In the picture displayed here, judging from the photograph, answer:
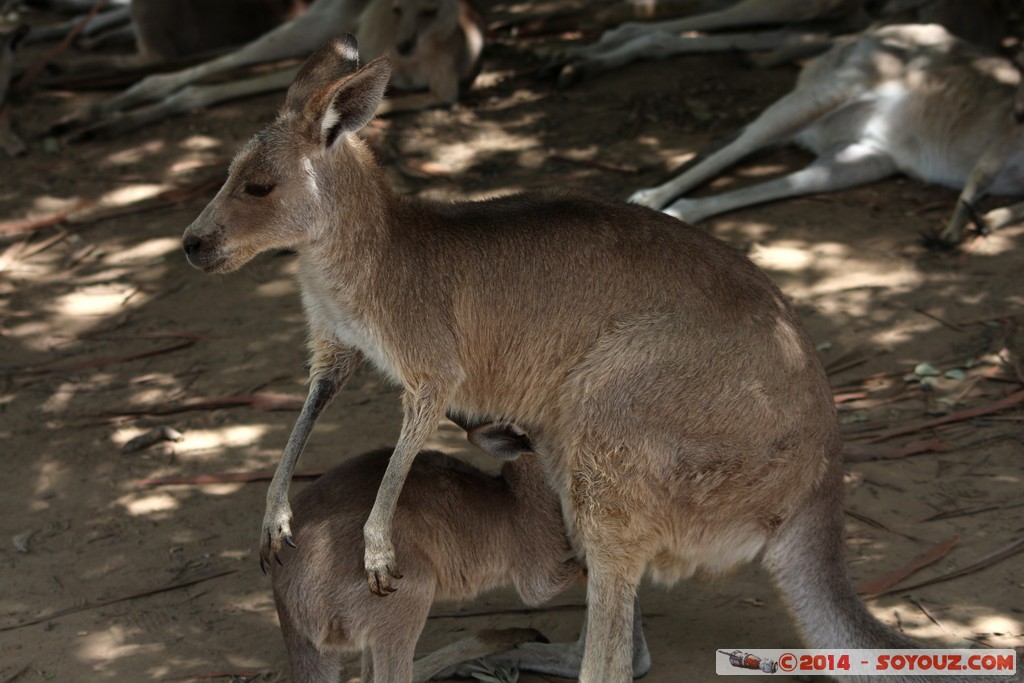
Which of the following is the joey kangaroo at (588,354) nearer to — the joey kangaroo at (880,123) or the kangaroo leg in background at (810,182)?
the kangaroo leg in background at (810,182)

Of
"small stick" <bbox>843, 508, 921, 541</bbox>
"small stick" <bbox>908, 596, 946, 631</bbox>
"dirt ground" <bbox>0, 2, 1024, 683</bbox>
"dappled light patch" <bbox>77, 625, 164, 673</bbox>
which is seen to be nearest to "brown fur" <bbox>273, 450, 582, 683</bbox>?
"dirt ground" <bbox>0, 2, 1024, 683</bbox>

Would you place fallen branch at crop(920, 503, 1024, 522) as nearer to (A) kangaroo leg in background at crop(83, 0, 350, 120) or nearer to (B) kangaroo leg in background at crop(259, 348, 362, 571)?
(B) kangaroo leg in background at crop(259, 348, 362, 571)

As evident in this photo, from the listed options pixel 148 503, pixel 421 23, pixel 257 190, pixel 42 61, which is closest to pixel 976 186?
pixel 421 23

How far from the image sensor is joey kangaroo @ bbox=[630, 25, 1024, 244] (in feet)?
22.2

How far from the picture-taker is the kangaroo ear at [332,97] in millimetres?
3432

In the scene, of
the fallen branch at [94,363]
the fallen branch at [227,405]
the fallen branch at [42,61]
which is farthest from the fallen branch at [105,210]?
the fallen branch at [227,405]

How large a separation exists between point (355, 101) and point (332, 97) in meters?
0.08

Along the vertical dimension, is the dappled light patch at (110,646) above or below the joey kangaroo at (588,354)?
below

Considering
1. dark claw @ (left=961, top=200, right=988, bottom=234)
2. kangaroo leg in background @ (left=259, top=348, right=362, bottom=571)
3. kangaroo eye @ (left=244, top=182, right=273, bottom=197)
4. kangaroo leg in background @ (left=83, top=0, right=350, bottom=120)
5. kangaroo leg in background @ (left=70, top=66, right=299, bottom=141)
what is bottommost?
dark claw @ (left=961, top=200, right=988, bottom=234)

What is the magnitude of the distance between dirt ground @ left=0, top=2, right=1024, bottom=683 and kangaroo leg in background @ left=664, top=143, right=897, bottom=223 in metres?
0.09

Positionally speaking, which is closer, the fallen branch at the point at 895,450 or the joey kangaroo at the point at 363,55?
the fallen branch at the point at 895,450

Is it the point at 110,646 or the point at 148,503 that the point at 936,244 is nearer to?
the point at 148,503

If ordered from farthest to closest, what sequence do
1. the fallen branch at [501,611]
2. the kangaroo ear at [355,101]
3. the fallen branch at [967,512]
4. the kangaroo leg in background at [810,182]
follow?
the kangaroo leg in background at [810,182], the fallen branch at [967,512], the fallen branch at [501,611], the kangaroo ear at [355,101]

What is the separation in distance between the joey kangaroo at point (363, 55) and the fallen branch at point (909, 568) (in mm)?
4925
